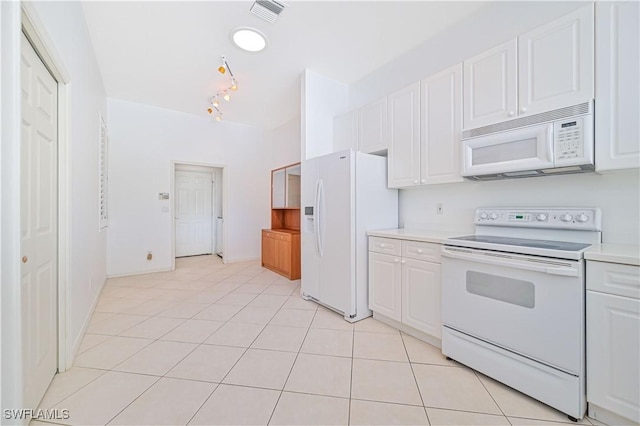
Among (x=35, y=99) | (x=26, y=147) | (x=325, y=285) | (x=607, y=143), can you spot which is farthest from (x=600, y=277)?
(x=35, y=99)

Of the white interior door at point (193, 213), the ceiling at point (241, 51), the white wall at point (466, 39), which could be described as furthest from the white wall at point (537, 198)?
the white interior door at point (193, 213)

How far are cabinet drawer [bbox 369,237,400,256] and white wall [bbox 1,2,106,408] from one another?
2.35m

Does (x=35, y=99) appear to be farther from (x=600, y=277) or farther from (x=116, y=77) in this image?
(x=600, y=277)

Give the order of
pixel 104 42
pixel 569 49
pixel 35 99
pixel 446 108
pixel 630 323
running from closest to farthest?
pixel 630 323, pixel 35 99, pixel 569 49, pixel 446 108, pixel 104 42

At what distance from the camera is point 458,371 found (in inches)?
69.1

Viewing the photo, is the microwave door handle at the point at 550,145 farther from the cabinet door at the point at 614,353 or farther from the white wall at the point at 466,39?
the white wall at the point at 466,39

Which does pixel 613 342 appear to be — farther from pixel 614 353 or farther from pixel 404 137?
pixel 404 137

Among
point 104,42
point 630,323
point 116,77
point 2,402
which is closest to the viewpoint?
point 2,402

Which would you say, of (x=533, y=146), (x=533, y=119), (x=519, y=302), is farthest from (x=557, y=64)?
(x=519, y=302)

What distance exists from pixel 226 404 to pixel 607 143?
2685 mm

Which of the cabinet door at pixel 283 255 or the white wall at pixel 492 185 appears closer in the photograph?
the white wall at pixel 492 185

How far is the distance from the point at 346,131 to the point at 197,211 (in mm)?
4528

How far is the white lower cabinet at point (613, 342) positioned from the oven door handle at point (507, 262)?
0.10m

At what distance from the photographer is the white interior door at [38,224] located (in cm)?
132
